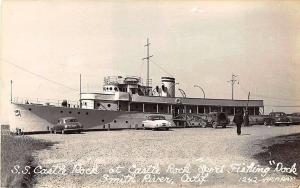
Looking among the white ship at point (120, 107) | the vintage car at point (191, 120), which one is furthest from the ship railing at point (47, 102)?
the vintage car at point (191, 120)

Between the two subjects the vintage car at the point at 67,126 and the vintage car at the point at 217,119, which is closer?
the vintage car at the point at 67,126

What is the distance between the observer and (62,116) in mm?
9148

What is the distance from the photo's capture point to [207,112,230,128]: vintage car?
10.3 metres

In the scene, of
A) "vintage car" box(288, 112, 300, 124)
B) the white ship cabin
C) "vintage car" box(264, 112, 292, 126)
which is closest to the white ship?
the white ship cabin

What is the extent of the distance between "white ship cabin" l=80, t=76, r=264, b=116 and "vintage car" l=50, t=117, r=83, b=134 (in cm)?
41

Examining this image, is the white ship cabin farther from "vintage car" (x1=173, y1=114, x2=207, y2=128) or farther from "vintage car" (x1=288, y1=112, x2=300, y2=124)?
"vintage car" (x1=288, y1=112, x2=300, y2=124)

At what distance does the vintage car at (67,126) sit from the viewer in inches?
353

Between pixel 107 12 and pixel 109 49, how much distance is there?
709 mm

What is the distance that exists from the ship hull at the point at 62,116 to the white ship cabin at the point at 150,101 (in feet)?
0.65

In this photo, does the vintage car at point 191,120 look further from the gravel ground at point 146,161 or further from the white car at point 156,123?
the gravel ground at point 146,161

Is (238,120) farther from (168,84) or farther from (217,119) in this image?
(168,84)

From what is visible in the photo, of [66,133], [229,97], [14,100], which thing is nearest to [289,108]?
[229,97]

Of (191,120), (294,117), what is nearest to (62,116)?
(191,120)

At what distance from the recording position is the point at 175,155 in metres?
8.04
